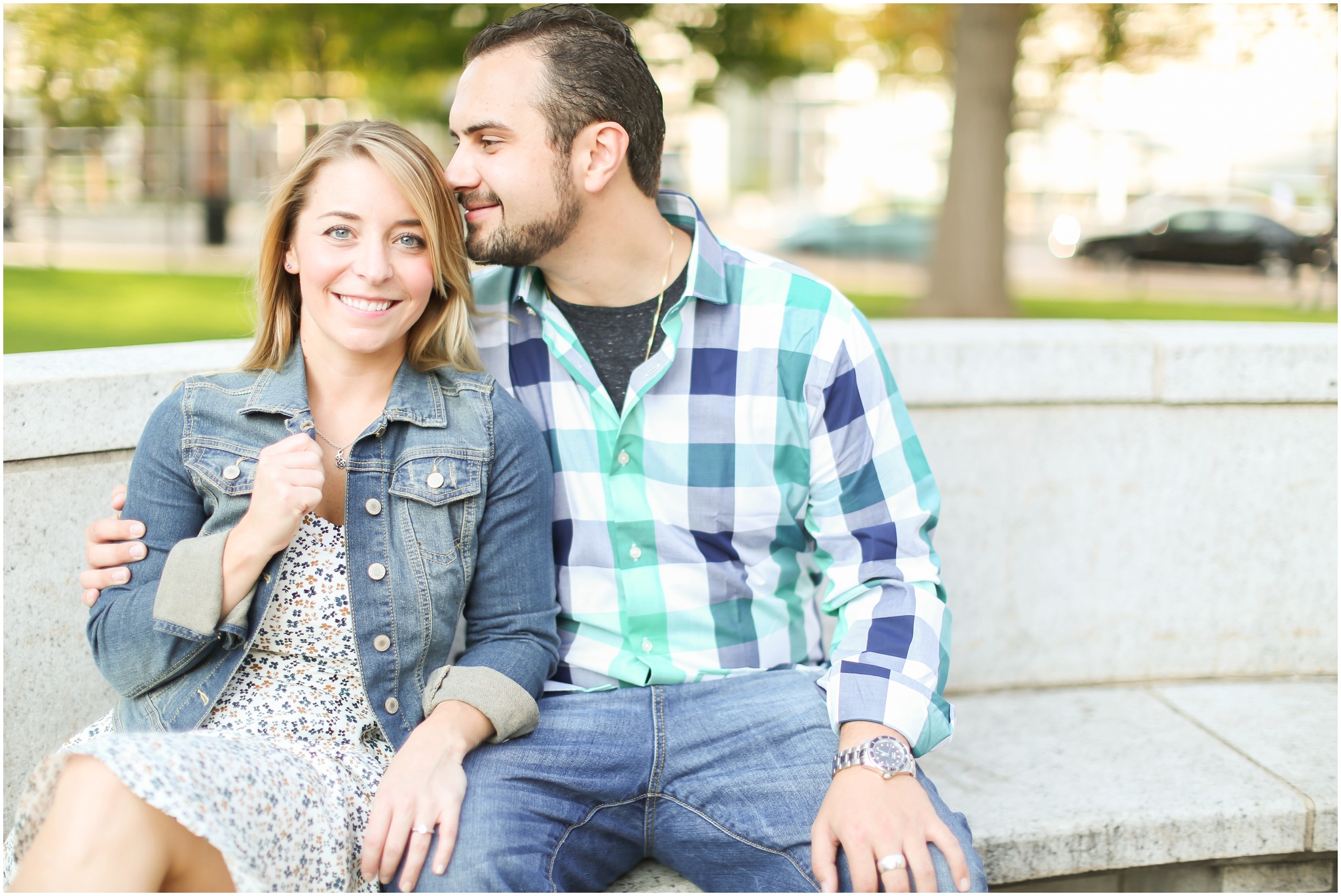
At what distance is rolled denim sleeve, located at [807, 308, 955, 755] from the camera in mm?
2451

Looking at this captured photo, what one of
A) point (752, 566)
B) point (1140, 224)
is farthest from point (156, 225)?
point (752, 566)

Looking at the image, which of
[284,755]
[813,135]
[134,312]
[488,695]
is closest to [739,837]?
[488,695]

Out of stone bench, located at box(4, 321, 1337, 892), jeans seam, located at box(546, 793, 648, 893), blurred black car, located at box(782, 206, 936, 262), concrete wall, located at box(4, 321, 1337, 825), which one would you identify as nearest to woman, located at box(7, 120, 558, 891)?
jeans seam, located at box(546, 793, 648, 893)

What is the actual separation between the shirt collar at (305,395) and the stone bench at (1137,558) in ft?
2.23

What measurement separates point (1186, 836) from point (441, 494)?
2.01 meters

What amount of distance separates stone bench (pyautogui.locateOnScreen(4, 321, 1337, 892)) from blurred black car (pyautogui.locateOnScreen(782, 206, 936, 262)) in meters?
22.2

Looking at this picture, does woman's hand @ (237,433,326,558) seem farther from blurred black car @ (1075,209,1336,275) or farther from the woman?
blurred black car @ (1075,209,1336,275)

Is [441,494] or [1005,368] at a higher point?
[1005,368]

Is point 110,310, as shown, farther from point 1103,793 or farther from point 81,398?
point 1103,793

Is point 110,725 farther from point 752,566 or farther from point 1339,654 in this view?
point 1339,654

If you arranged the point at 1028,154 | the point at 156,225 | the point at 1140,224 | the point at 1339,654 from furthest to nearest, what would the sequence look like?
the point at 1028,154, the point at 1140,224, the point at 156,225, the point at 1339,654

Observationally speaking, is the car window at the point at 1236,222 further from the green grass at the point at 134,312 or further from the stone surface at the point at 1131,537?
the stone surface at the point at 1131,537

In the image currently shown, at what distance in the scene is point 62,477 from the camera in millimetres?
2719

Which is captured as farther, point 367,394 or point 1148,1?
point 1148,1
